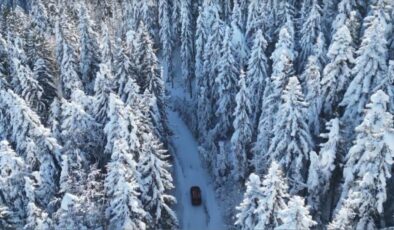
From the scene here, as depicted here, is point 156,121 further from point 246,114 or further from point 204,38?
point 204,38

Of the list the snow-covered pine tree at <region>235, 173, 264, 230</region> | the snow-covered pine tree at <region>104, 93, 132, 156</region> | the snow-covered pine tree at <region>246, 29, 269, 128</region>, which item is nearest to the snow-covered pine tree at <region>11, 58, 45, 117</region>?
the snow-covered pine tree at <region>104, 93, 132, 156</region>

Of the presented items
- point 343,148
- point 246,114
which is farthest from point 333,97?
point 246,114

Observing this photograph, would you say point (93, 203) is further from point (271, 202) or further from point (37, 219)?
point (271, 202)

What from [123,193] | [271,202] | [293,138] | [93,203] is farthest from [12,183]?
[293,138]

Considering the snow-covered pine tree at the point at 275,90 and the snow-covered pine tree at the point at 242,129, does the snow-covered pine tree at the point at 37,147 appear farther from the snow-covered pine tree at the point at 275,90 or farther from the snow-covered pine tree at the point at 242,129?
the snow-covered pine tree at the point at 275,90

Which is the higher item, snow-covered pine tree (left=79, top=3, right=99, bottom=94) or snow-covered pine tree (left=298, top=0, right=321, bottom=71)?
snow-covered pine tree (left=79, top=3, right=99, bottom=94)

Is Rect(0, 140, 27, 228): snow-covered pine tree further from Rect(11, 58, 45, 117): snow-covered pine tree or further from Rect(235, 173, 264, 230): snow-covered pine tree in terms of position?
Rect(235, 173, 264, 230): snow-covered pine tree
